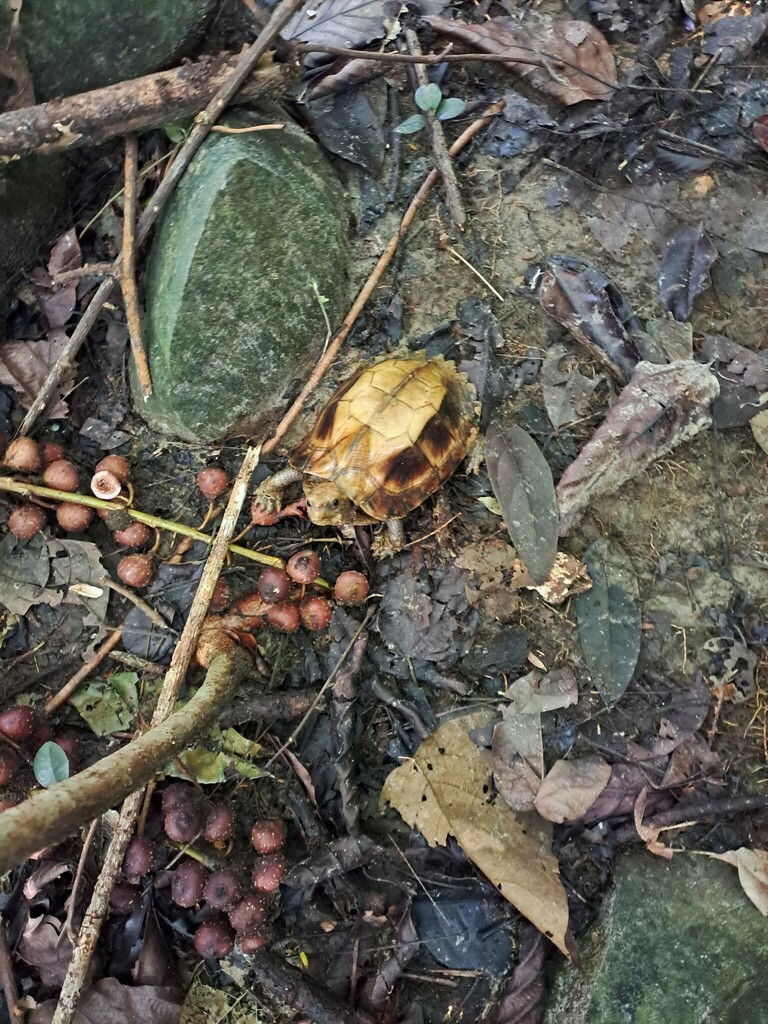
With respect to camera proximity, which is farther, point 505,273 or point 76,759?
point 505,273

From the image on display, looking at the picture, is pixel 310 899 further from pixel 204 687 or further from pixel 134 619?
pixel 134 619

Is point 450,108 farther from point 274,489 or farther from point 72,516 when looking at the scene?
point 72,516

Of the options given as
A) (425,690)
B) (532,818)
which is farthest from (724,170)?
(532,818)

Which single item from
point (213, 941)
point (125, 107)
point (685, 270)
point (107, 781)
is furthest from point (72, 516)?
point (685, 270)

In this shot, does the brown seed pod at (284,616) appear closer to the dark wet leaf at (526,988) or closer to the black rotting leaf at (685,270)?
the dark wet leaf at (526,988)

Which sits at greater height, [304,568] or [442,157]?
[442,157]

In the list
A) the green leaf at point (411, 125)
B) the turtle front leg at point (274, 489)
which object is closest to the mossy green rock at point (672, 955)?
the turtle front leg at point (274, 489)
